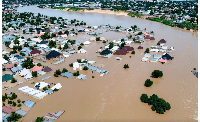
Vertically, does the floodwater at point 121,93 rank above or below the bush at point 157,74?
below

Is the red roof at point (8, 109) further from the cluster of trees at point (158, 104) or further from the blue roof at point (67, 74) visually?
the cluster of trees at point (158, 104)

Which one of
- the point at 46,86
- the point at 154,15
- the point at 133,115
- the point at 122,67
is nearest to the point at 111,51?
the point at 122,67

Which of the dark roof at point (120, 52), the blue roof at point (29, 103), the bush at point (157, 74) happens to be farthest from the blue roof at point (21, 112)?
the dark roof at point (120, 52)

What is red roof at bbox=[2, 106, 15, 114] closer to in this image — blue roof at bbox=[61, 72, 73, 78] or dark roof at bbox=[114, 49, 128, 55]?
blue roof at bbox=[61, 72, 73, 78]

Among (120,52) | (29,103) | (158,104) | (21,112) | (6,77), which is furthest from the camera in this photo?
(120,52)

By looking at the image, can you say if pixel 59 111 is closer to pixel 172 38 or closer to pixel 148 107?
pixel 148 107

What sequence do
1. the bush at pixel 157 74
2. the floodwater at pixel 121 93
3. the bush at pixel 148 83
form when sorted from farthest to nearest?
the bush at pixel 157 74, the bush at pixel 148 83, the floodwater at pixel 121 93

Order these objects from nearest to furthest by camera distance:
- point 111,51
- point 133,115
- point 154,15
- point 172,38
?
point 133,115
point 111,51
point 172,38
point 154,15

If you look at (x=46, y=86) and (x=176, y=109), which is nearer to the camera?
(x=176, y=109)

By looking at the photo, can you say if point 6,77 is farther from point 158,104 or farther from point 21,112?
point 158,104

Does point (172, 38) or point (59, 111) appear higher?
point (172, 38)

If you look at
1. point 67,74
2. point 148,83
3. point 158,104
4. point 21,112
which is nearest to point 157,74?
point 148,83
